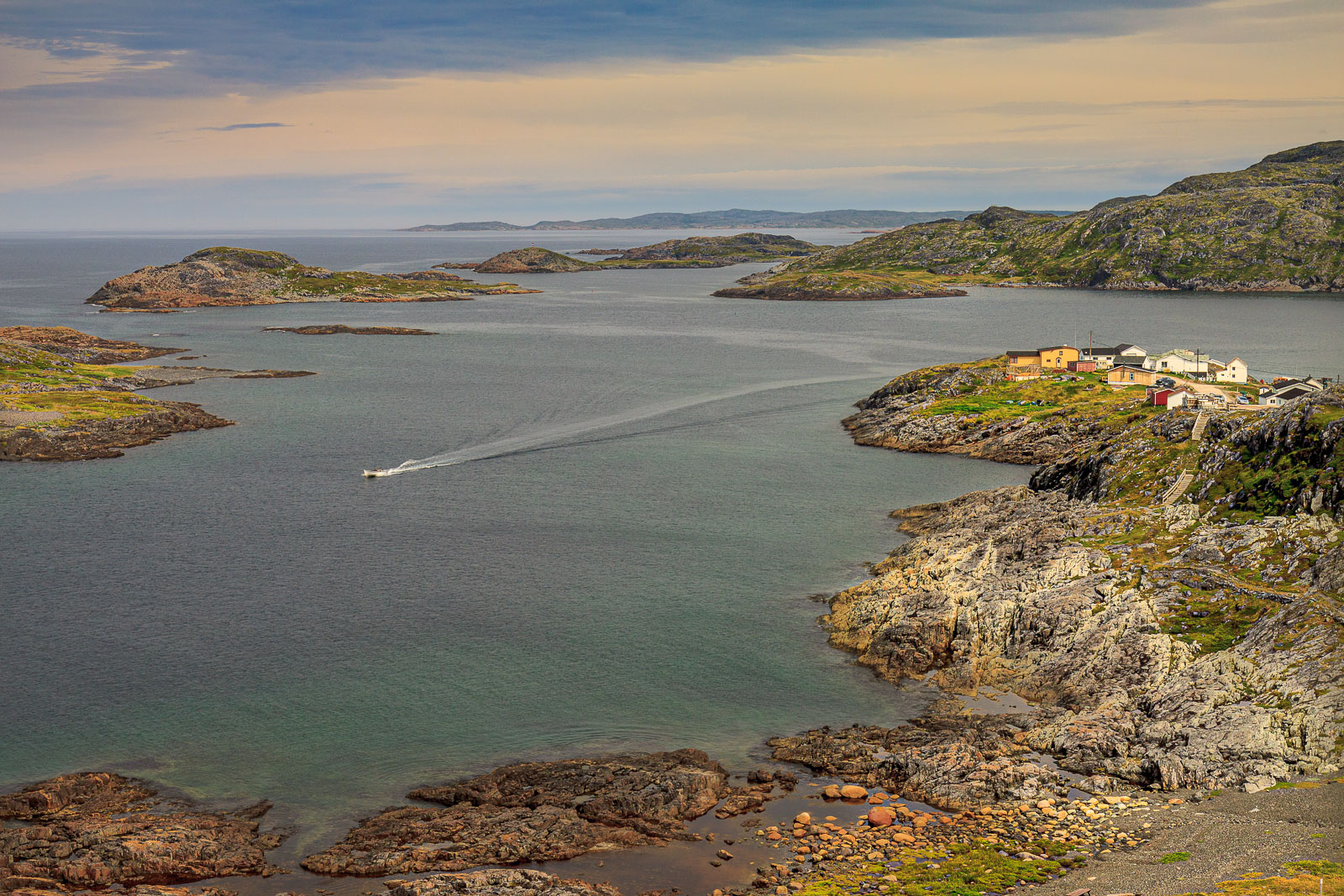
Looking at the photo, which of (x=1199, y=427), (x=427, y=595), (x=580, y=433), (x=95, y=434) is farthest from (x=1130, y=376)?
(x=95, y=434)

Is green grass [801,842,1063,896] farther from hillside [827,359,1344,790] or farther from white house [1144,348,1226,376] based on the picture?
white house [1144,348,1226,376]

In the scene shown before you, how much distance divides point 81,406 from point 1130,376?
5205 inches

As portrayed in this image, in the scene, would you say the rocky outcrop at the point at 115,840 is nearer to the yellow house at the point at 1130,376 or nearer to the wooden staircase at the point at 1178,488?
the wooden staircase at the point at 1178,488

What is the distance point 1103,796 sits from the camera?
4422cm

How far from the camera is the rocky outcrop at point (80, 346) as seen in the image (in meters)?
178

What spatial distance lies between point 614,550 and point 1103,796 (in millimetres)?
44894

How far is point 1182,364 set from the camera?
130250 millimetres

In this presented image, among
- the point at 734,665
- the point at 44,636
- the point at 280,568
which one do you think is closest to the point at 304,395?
the point at 280,568

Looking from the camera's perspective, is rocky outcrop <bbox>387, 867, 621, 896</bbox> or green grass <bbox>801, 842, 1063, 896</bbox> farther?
rocky outcrop <bbox>387, 867, 621, 896</bbox>

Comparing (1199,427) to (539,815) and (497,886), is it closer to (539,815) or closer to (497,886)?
(539,815)

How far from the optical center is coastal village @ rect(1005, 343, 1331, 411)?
101438 millimetres

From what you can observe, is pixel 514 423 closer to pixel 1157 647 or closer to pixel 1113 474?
pixel 1113 474

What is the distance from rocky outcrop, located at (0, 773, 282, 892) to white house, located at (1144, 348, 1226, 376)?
12012 cm

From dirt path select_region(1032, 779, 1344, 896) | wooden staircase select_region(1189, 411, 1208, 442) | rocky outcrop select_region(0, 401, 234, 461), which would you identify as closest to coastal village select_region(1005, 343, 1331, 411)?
wooden staircase select_region(1189, 411, 1208, 442)
